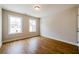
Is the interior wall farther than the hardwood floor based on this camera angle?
Yes

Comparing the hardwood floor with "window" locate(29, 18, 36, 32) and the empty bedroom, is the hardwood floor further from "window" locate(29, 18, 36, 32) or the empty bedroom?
"window" locate(29, 18, 36, 32)

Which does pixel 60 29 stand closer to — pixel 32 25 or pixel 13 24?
pixel 32 25

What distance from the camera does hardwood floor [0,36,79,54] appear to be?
1360 millimetres

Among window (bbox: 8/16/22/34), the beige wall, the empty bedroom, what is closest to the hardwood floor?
the empty bedroom

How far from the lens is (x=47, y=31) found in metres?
2.02

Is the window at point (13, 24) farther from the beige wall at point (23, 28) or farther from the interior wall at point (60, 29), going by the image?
the interior wall at point (60, 29)

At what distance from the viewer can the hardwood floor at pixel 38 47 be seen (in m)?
1.36

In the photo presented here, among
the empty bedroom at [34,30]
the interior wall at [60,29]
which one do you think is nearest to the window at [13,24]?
the empty bedroom at [34,30]

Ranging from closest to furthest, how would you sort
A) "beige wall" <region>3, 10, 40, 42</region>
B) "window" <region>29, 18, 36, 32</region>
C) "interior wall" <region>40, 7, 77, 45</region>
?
"beige wall" <region>3, 10, 40, 42</region> → "window" <region>29, 18, 36, 32</region> → "interior wall" <region>40, 7, 77, 45</region>
